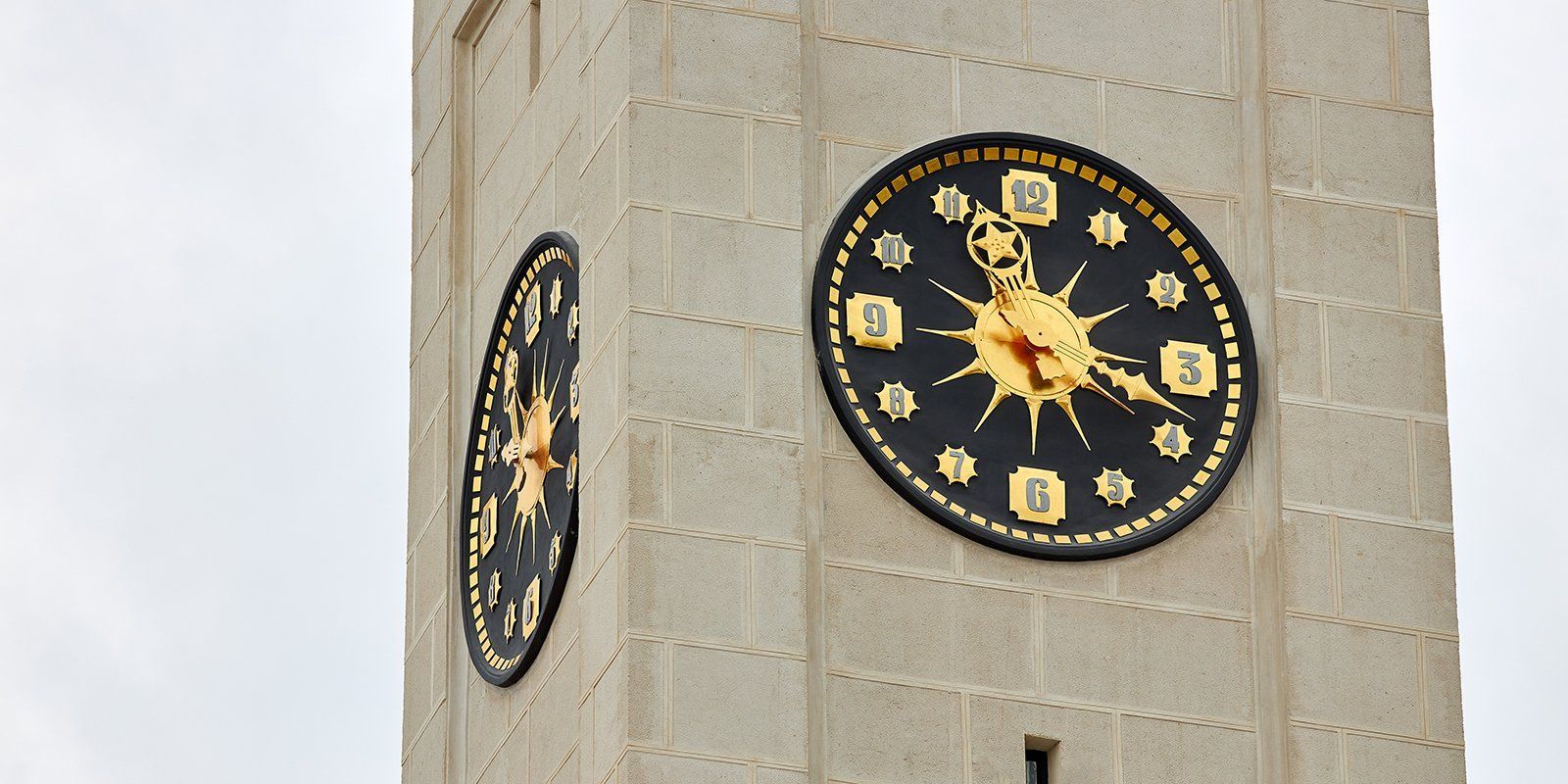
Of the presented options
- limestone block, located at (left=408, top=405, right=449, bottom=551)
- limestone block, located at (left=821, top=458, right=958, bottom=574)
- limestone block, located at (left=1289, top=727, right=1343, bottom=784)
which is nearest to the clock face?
limestone block, located at (left=821, top=458, right=958, bottom=574)

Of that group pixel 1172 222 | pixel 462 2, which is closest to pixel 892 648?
pixel 1172 222

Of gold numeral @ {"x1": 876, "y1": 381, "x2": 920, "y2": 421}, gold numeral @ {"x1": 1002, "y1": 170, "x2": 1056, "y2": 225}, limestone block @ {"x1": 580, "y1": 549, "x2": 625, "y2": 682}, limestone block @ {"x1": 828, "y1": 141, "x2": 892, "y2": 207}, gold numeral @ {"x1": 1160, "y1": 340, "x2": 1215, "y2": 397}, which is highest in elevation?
limestone block @ {"x1": 828, "y1": 141, "x2": 892, "y2": 207}

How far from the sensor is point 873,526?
30766 mm

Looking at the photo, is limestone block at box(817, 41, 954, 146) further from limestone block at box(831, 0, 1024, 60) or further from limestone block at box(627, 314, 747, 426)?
limestone block at box(627, 314, 747, 426)

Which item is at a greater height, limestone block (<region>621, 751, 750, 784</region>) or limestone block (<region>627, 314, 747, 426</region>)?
limestone block (<region>627, 314, 747, 426</region>)

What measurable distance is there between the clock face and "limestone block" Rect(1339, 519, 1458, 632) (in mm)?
888

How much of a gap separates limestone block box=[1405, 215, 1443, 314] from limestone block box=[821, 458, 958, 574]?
352 cm

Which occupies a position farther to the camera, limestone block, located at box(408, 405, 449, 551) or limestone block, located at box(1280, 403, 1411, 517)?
limestone block, located at box(408, 405, 449, 551)

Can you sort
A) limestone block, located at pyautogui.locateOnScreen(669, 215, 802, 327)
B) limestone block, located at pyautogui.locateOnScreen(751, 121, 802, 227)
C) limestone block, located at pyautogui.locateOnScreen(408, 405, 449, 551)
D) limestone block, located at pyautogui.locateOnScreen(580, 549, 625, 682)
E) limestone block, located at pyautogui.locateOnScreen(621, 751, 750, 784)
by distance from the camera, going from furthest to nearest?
limestone block, located at pyautogui.locateOnScreen(408, 405, 449, 551), limestone block, located at pyautogui.locateOnScreen(751, 121, 802, 227), limestone block, located at pyautogui.locateOnScreen(669, 215, 802, 327), limestone block, located at pyautogui.locateOnScreen(580, 549, 625, 682), limestone block, located at pyautogui.locateOnScreen(621, 751, 750, 784)

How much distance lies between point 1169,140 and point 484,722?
537 centimetres

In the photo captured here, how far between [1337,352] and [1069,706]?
9.74 ft

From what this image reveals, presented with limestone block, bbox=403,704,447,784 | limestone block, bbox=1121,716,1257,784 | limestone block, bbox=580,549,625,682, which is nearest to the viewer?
limestone block, bbox=580,549,625,682

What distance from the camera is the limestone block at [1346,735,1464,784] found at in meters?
30.9

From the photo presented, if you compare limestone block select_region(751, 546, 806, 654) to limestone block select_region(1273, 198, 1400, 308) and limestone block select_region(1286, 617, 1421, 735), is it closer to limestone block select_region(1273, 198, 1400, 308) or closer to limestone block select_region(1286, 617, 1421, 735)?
limestone block select_region(1286, 617, 1421, 735)
